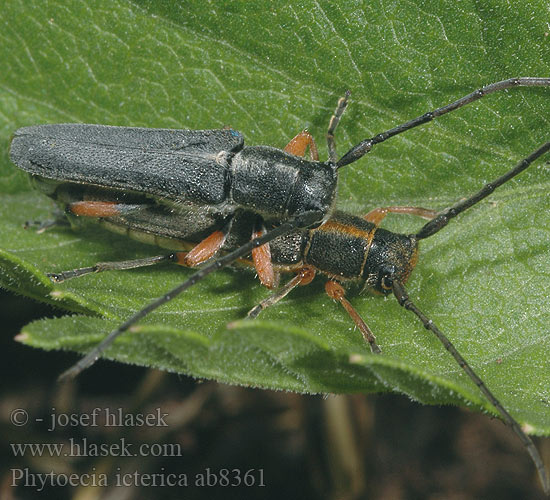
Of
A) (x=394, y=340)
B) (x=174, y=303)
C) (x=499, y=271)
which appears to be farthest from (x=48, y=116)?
(x=499, y=271)

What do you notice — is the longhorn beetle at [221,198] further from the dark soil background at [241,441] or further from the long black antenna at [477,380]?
the dark soil background at [241,441]

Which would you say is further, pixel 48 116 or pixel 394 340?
pixel 48 116

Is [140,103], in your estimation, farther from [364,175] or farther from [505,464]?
[505,464]

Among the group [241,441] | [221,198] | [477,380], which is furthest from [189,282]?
[241,441]

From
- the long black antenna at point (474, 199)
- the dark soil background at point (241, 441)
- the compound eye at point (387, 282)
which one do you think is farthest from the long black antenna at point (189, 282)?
Answer: the dark soil background at point (241, 441)

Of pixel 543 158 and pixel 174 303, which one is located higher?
pixel 543 158

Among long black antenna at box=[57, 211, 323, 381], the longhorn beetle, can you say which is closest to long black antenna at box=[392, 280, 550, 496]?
the longhorn beetle
